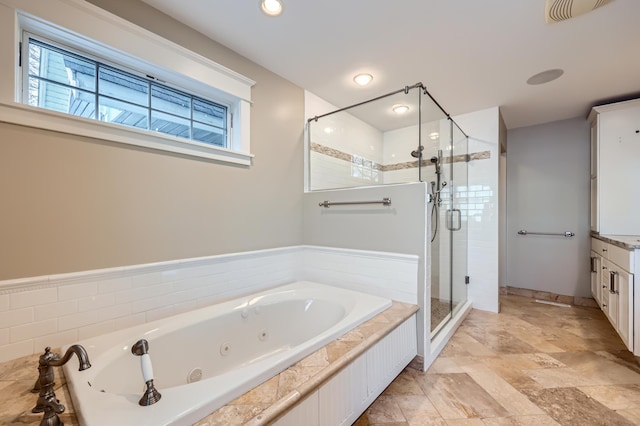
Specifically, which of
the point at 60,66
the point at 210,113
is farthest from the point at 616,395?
the point at 60,66

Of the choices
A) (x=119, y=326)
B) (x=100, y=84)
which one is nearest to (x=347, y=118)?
(x=100, y=84)

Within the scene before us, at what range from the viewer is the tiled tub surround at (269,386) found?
81 centimetres

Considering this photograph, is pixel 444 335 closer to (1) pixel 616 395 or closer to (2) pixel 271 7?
(1) pixel 616 395

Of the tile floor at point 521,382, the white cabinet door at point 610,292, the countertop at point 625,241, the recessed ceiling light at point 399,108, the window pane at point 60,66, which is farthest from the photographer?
the recessed ceiling light at point 399,108

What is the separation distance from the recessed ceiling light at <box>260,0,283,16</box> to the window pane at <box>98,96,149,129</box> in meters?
0.97

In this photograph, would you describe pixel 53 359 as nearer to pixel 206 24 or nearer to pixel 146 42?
pixel 146 42

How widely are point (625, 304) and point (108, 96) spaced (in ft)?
12.4

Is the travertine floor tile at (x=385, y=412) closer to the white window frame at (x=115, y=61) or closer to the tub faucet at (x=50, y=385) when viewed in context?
the tub faucet at (x=50, y=385)

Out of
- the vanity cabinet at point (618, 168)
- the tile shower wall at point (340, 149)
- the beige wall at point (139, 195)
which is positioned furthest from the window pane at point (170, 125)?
the vanity cabinet at point (618, 168)

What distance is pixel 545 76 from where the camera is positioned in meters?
2.26

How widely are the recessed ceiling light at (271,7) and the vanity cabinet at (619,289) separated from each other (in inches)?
113

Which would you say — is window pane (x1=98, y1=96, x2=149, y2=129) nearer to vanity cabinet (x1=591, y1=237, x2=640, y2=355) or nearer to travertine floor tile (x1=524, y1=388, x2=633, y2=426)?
travertine floor tile (x1=524, y1=388, x2=633, y2=426)

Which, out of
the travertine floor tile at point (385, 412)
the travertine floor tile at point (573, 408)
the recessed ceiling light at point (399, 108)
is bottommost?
the travertine floor tile at point (385, 412)

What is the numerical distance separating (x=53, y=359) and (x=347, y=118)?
2.78 m
